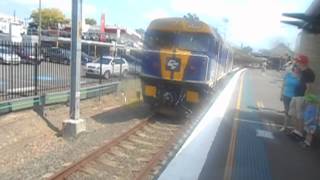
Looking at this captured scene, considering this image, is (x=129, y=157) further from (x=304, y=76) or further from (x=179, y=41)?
(x=179, y=41)

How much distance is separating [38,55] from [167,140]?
5.26 metres

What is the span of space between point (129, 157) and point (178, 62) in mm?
4982

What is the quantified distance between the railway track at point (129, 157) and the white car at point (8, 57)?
14.5 ft

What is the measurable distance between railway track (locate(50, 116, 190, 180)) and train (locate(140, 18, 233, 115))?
1492mm

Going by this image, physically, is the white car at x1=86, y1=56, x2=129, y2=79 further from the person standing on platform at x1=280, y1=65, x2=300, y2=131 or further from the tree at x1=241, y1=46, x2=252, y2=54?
the tree at x1=241, y1=46, x2=252, y2=54

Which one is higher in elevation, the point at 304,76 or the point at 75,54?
the point at 75,54

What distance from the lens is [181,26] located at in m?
15.4

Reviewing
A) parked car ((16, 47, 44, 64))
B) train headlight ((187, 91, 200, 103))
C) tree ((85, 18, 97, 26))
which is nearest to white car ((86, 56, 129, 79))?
parked car ((16, 47, 44, 64))

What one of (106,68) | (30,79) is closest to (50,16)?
(106,68)

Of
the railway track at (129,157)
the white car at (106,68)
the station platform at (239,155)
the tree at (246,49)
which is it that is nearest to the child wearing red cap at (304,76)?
the station platform at (239,155)

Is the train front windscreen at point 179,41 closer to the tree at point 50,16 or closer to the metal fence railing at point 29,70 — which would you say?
the metal fence railing at point 29,70

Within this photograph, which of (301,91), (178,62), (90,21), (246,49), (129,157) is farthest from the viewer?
(90,21)

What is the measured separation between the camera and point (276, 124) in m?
13.1

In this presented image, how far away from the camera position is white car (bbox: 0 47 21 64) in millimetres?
14246
